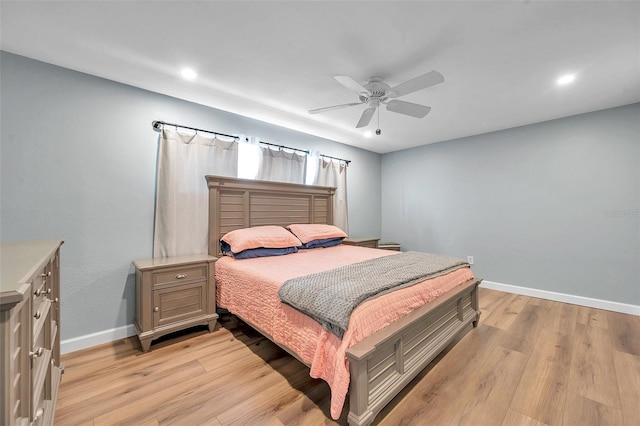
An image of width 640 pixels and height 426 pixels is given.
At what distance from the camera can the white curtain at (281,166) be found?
348 cm

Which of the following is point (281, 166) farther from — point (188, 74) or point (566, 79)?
point (566, 79)

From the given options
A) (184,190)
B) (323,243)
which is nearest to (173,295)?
(184,190)

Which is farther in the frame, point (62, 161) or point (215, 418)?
point (62, 161)

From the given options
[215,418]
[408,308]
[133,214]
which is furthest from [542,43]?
[133,214]

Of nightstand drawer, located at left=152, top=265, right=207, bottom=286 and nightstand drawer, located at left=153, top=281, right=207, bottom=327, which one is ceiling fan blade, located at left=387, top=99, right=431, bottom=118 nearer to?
nightstand drawer, located at left=152, top=265, right=207, bottom=286

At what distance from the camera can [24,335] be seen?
0.92 m

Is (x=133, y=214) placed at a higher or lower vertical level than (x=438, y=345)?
higher

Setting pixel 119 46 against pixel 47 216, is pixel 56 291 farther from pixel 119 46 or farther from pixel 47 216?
pixel 119 46

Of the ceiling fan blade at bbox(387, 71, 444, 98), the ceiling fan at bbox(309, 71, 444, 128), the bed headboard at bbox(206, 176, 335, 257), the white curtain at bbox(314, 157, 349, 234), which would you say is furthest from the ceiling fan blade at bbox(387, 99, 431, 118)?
the white curtain at bbox(314, 157, 349, 234)

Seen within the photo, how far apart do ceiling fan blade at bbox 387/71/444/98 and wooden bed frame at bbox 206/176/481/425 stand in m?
1.65

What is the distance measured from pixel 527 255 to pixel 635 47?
8.47 feet

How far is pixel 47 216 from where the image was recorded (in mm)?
2160

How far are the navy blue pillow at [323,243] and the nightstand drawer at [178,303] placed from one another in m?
1.30

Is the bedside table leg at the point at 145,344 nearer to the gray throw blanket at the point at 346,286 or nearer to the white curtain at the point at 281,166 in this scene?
the gray throw blanket at the point at 346,286
